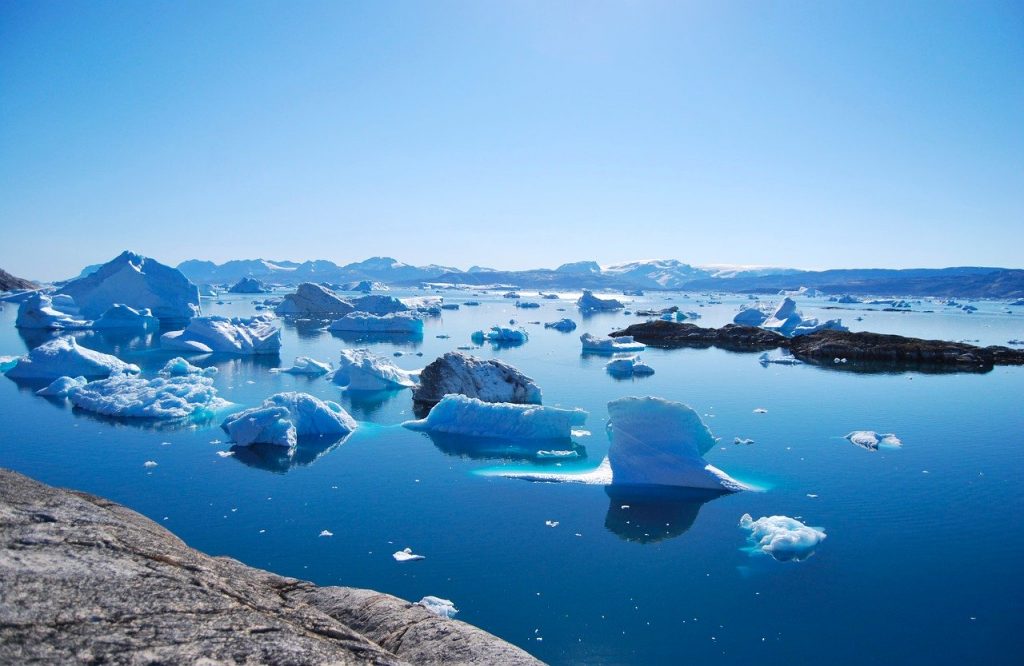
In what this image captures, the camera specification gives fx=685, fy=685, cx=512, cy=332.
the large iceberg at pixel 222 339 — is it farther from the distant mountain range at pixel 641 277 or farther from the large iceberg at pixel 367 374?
the distant mountain range at pixel 641 277

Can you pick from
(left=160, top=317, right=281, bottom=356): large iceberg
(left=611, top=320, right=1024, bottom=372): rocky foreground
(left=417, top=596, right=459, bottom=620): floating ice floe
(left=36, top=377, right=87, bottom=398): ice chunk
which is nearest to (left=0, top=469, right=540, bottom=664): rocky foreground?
(left=417, top=596, right=459, bottom=620): floating ice floe

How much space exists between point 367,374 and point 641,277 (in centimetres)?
10029

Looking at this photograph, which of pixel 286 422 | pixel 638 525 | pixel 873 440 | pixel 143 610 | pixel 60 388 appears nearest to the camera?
pixel 143 610

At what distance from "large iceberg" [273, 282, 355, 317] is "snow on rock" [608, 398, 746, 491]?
29465mm

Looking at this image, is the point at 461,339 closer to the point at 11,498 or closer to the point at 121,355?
the point at 121,355

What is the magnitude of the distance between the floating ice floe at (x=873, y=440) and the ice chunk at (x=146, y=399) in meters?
9.51

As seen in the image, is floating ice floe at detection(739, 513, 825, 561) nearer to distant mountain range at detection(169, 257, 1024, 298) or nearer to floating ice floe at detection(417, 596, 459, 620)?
floating ice floe at detection(417, 596, 459, 620)

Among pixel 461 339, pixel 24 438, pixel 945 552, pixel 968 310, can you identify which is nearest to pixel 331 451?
pixel 24 438

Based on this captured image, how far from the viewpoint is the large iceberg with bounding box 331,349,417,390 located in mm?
13062

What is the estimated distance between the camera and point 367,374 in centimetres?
1307

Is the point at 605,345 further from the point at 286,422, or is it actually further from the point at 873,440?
the point at 286,422

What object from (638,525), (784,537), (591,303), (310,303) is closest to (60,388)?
(638,525)

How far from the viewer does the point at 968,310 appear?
4059 centimetres

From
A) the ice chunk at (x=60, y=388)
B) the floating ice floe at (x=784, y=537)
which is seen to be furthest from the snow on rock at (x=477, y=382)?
the ice chunk at (x=60, y=388)
